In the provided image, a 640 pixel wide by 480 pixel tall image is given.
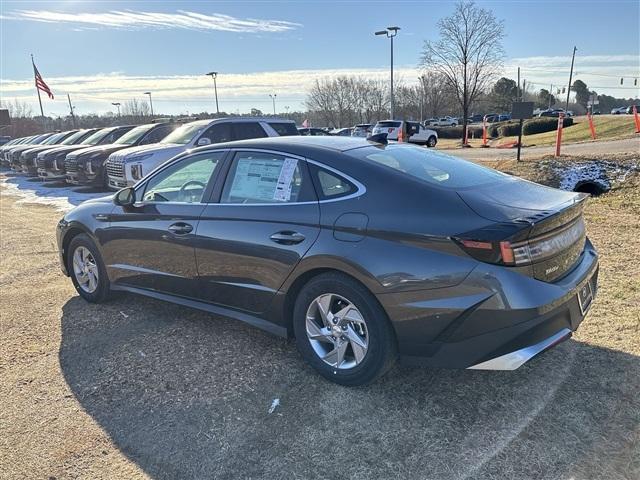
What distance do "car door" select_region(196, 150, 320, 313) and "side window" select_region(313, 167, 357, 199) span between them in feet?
0.26

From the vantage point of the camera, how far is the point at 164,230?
414cm

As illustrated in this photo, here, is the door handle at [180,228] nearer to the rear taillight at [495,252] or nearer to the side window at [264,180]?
the side window at [264,180]

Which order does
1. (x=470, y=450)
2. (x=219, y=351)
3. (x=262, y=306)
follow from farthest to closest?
(x=219, y=351), (x=262, y=306), (x=470, y=450)

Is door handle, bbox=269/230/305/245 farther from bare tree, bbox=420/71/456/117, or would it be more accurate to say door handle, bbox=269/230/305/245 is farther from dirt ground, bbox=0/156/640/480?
bare tree, bbox=420/71/456/117

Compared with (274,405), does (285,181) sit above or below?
above

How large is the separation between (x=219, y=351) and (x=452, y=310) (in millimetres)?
1895

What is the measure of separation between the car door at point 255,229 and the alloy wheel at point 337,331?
12.6 inches

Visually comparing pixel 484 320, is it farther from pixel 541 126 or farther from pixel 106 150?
pixel 541 126

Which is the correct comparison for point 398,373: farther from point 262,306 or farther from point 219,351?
point 219,351

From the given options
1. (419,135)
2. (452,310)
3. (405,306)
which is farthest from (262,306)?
(419,135)

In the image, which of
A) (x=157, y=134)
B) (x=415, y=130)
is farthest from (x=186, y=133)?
(x=415, y=130)

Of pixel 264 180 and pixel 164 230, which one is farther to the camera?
pixel 164 230

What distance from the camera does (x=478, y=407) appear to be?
3037mm

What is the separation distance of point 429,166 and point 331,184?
2.47ft
